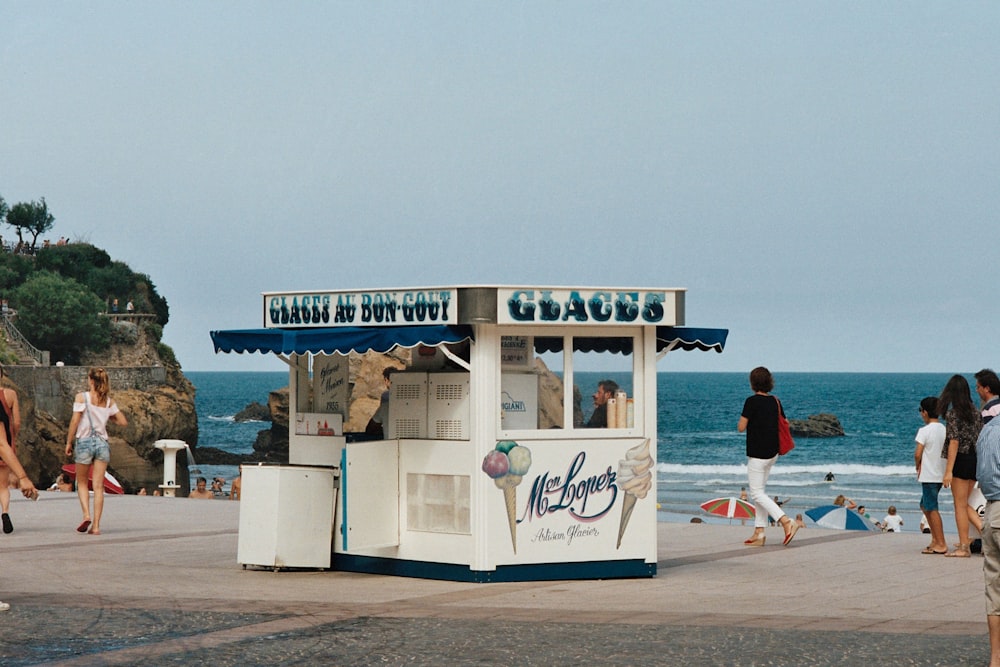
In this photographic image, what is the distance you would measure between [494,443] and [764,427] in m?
4.05

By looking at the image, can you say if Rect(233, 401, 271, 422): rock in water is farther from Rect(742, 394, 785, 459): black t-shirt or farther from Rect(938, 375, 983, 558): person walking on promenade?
Rect(938, 375, 983, 558): person walking on promenade

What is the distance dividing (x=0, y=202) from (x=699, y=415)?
2169 inches

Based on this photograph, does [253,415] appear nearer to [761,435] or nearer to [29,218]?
[29,218]

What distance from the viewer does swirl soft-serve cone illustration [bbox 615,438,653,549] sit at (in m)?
12.2

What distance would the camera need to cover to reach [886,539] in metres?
15.9

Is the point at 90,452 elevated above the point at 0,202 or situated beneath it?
situated beneath

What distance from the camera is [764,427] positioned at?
1479 cm

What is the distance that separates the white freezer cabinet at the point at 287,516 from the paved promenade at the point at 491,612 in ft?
0.57

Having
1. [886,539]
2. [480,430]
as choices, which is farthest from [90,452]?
[886,539]

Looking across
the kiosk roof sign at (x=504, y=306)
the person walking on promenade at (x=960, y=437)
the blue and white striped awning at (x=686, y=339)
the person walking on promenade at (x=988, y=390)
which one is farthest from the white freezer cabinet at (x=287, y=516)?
the person walking on promenade at (x=960, y=437)

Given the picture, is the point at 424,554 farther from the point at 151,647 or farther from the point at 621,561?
the point at 151,647

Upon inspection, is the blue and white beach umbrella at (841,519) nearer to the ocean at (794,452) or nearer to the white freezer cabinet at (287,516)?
the ocean at (794,452)

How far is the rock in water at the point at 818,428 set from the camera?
335 ft

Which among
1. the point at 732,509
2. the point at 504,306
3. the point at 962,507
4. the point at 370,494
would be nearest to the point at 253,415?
the point at 732,509
